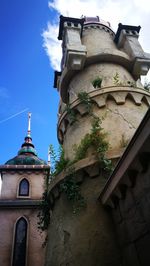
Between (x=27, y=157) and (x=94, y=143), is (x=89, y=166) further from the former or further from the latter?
(x=27, y=157)

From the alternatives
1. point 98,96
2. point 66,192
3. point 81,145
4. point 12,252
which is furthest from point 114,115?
point 12,252

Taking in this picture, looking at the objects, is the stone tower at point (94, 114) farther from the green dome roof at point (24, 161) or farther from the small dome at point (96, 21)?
the green dome roof at point (24, 161)

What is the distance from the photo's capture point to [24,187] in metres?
19.1

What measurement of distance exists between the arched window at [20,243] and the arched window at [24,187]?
9.10 ft

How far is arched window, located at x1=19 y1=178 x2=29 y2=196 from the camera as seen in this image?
18.9 meters

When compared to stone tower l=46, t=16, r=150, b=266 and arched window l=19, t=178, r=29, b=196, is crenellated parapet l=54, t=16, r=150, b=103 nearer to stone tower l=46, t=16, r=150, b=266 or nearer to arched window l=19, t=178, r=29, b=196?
stone tower l=46, t=16, r=150, b=266

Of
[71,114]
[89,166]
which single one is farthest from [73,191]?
[71,114]

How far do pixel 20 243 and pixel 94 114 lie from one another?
12.7 meters

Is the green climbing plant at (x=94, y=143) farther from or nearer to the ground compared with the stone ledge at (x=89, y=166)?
farther from the ground

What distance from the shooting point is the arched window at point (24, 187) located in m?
18.9

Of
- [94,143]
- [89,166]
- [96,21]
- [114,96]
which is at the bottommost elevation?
[89,166]

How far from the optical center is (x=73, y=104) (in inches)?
253

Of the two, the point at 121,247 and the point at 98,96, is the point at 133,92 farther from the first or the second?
the point at 121,247

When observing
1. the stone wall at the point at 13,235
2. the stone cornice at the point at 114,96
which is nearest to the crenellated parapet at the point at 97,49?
the stone cornice at the point at 114,96
